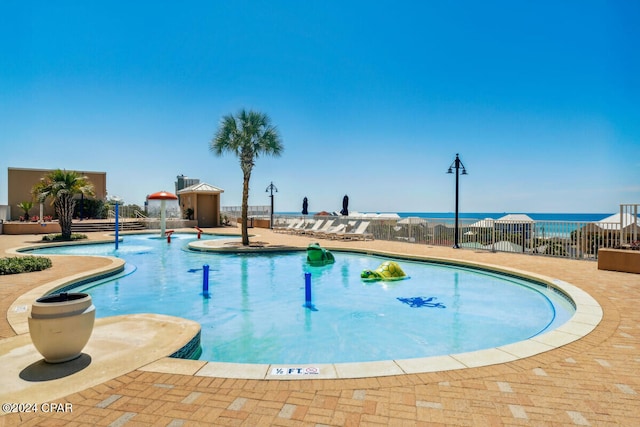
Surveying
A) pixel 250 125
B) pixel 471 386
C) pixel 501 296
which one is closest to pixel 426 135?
pixel 250 125

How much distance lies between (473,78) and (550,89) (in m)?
3.49

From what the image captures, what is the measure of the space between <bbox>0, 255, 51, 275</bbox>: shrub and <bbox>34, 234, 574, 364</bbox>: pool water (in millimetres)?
1640

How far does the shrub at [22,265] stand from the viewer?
7.57 metres

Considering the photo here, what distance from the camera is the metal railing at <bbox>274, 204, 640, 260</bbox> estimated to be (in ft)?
30.6

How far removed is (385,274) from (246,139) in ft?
29.4

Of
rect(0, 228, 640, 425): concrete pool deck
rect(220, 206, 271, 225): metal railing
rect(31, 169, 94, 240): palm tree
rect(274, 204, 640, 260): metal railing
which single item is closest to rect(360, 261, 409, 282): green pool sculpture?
rect(274, 204, 640, 260): metal railing

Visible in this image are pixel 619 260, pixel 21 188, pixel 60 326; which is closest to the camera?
pixel 60 326

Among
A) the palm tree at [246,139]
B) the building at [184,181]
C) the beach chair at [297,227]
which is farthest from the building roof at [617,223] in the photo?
the building at [184,181]

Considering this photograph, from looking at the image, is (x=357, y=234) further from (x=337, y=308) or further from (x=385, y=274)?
(x=337, y=308)

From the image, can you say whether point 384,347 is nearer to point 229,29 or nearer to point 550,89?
point 229,29

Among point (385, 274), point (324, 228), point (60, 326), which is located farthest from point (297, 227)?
point (60, 326)

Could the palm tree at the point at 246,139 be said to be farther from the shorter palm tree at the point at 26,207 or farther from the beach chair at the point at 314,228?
the shorter palm tree at the point at 26,207

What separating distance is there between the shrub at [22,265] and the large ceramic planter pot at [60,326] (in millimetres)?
6470

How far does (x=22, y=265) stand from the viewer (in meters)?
7.88
